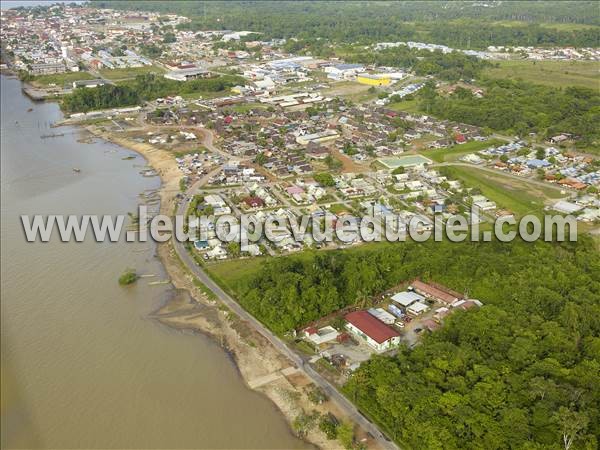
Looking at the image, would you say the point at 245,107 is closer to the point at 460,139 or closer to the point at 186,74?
the point at 186,74

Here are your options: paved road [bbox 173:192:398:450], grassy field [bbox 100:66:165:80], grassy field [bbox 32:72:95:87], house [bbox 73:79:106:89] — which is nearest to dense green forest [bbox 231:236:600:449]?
paved road [bbox 173:192:398:450]

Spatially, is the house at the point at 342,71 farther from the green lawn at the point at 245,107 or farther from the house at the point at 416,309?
the house at the point at 416,309

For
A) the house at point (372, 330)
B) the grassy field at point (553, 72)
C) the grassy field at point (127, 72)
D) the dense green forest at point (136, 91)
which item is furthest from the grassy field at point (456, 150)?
the grassy field at point (127, 72)

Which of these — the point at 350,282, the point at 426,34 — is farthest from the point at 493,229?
the point at 426,34

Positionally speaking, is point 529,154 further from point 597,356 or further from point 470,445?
point 470,445

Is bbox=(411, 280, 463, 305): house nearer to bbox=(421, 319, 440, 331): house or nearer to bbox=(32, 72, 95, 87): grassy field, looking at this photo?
bbox=(421, 319, 440, 331): house
